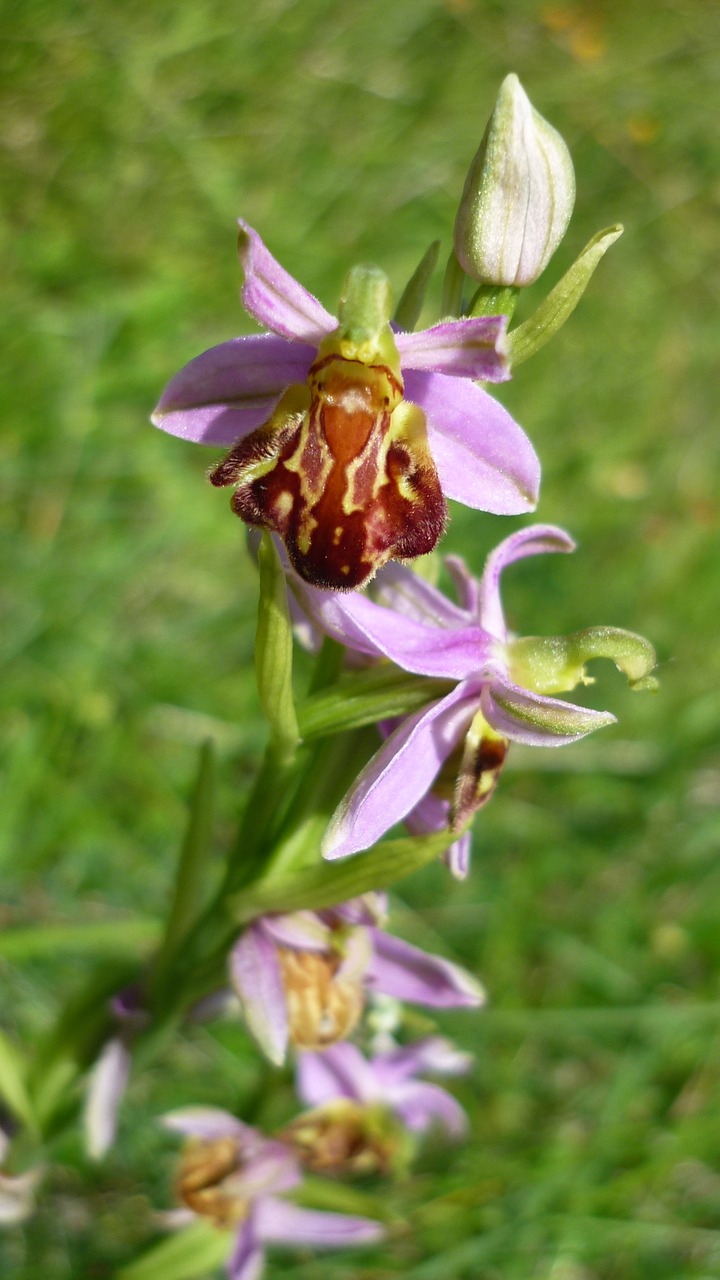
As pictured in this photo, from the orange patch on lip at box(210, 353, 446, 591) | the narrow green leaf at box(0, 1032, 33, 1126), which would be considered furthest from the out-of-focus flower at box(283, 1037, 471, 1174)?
the orange patch on lip at box(210, 353, 446, 591)

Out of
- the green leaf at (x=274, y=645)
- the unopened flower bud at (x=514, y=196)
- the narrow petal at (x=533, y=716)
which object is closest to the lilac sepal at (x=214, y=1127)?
the green leaf at (x=274, y=645)

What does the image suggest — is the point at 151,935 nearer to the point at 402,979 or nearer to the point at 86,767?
the point at 402,979

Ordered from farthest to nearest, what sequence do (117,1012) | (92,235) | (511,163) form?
(92,235)
(117,1012)
(511,163)

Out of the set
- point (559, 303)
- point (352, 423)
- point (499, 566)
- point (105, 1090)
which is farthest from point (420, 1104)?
point (559, 303)

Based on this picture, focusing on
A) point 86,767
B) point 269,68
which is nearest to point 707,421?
point 269,68

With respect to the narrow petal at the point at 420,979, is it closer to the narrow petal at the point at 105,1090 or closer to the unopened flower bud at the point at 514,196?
the narrow petal at the point at 105,1090

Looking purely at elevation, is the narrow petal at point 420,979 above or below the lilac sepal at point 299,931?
below
